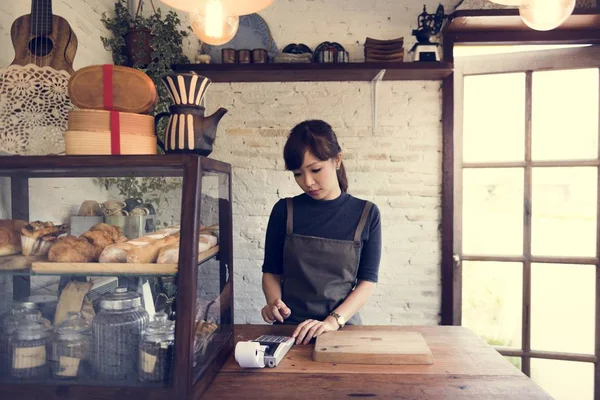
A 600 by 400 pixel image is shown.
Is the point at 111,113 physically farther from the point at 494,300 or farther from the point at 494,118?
the point at 494,300

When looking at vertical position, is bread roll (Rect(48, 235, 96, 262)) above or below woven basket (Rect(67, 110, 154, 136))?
below

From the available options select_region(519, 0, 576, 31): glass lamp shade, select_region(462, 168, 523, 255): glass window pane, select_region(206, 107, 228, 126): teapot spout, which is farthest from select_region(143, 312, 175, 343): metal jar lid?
select_region(462, 168, 523, 255): glass window pane

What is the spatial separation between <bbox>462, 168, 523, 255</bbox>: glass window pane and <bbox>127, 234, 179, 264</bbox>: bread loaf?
2.44 m

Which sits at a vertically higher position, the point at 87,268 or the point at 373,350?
the point at 87,268

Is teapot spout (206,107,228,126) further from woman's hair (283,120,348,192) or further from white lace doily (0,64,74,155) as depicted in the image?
woman's hair (283,120,348,192)

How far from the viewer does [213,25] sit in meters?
1.55

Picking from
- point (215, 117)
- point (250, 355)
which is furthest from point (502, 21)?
point (250, 355)

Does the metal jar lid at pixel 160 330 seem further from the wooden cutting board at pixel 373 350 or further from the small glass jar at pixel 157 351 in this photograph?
the wooden cutting board at pixel 373 350

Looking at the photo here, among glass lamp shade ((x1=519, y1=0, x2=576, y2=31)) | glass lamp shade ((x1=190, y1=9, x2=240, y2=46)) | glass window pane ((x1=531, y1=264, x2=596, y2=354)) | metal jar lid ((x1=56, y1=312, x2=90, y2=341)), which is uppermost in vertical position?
glass lamp shade ((x1=190, y1=9, x2=240, y2=46))

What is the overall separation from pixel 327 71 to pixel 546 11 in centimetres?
164

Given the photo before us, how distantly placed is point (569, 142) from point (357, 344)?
89.7 inches

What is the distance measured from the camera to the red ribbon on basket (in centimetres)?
113

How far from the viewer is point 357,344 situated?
1.37 metres

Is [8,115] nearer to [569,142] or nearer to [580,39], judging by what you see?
[569,142]
